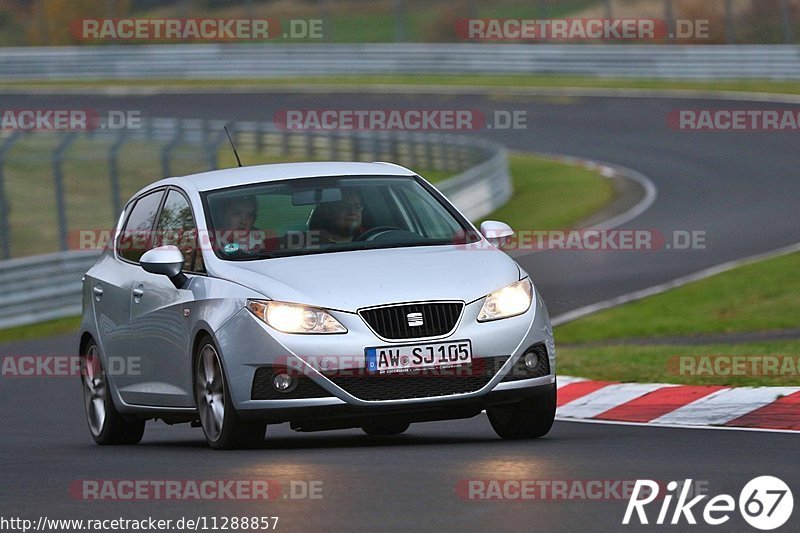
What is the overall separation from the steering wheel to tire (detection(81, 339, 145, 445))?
2.17 meters

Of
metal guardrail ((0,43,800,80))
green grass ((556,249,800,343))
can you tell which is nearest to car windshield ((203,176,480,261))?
green grass ((556,249,800,343))

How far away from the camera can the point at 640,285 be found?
67.9 ft

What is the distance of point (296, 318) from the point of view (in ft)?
29.5

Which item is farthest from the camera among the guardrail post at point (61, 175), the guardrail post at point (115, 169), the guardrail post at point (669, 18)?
the guardrail post at point (669, 18)

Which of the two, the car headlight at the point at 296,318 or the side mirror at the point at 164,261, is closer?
the car headlight at the point at 296,318

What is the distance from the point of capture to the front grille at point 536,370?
922 cm

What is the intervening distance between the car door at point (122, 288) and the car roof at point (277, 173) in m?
0.46

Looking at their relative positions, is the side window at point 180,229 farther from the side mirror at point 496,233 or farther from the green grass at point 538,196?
the green grass at point 538,196

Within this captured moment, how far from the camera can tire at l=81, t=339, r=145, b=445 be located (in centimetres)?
1104

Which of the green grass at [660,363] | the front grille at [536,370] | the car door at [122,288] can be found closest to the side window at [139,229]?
the car door at [122,288]

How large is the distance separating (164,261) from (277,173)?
1012 mm

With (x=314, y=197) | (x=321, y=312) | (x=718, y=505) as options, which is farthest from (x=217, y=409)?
(x=718, y=505)

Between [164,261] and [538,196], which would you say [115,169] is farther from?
[164,261]

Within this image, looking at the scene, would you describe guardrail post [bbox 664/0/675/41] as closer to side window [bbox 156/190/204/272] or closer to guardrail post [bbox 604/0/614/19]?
guardrail post [bbox 604/0/614/19]
